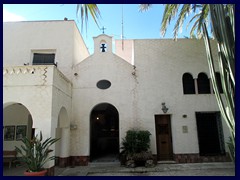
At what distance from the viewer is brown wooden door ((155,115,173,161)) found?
10.1 meters

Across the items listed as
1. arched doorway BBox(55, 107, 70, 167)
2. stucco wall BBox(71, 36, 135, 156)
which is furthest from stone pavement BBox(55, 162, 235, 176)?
stucco wall BBox(71, 36, 135, 156)

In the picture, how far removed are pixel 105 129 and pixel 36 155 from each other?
8.80m

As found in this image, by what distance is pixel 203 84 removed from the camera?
1081cm

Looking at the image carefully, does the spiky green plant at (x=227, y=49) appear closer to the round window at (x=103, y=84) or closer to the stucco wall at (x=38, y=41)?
the round window at (x=103, y=84)

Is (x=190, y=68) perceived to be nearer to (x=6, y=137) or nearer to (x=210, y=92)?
(x=210, y=92)

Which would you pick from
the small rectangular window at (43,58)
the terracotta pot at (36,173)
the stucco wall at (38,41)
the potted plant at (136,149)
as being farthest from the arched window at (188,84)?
the terracotta pot at (36,173)

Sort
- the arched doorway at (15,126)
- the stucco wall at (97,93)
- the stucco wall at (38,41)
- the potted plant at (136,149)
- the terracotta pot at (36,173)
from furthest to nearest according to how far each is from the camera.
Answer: the stucco wall at (38,41) < the arched doorway at (15,126) < the stucco wall at (97,93) < the potted plant at (136,149) < the terracotta pot at (36,173)

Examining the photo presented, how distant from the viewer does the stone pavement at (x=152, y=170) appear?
8.03 meters

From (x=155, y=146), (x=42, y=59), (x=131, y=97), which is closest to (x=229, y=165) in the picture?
(x=155, y=146)

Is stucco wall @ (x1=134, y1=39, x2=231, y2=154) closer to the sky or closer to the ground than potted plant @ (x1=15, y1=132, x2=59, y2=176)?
closer to the sky

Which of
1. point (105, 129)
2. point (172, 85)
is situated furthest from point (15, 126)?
point (172, 85)

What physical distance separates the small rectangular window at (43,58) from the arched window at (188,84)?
7.84 m

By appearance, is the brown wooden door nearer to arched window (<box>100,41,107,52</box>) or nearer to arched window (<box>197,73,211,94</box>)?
arched window (<box>197,73,211,94</box>)

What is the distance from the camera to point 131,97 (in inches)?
411
